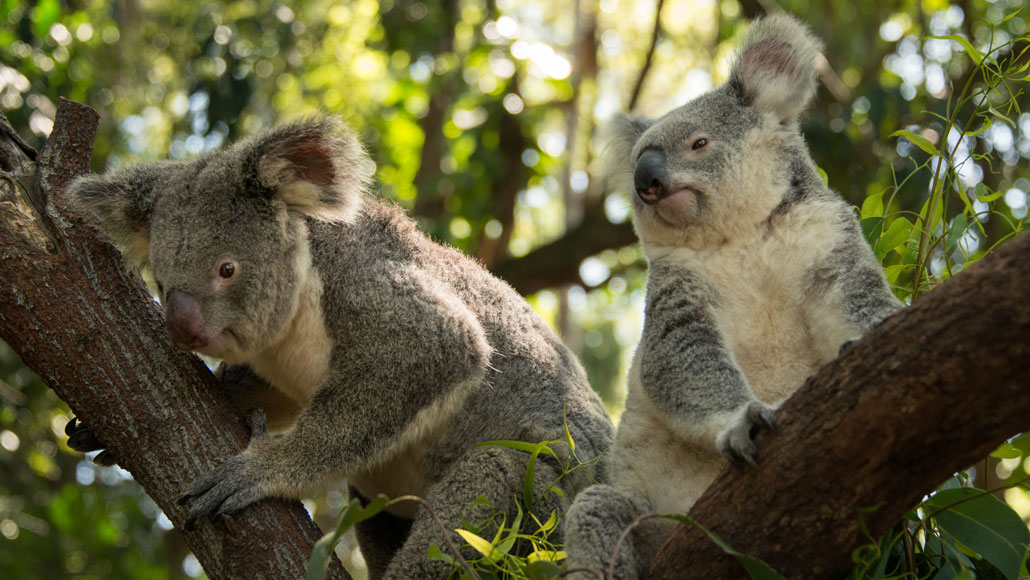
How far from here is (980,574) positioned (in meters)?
2.56

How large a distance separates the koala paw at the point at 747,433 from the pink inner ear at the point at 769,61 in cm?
137

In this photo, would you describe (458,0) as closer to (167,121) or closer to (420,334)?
(167,121)

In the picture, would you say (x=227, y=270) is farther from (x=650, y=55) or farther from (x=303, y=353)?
(x=650, y=55)

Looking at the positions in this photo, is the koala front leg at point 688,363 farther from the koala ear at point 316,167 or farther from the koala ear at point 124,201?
the koala ear at point 124,201

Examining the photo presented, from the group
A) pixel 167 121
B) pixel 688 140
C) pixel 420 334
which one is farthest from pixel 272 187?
pixel 167 121

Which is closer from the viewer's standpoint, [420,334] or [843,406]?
[843,406]

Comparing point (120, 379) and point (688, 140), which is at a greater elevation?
point (688, 140)

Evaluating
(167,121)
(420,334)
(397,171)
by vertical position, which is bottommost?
(167,121)

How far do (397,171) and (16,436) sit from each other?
4671mm

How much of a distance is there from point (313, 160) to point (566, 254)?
4935 mm

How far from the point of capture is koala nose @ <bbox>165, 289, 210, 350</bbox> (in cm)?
279

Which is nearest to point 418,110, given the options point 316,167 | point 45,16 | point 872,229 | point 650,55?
point 650,55

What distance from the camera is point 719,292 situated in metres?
2.67

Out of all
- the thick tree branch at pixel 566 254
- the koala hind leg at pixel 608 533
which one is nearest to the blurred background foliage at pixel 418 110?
the thick tree branch at pixel 566 254
